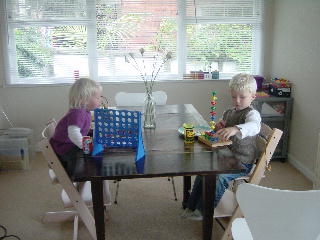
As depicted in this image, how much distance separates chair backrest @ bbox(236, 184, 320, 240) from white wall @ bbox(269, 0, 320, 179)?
6.75 feet

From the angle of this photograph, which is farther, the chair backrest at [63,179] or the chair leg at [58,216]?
the chair leg at [58,216]

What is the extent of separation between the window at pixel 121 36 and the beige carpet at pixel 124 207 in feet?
3.80

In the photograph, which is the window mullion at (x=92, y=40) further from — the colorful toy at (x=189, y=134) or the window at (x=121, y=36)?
the colorful toy at (x=189, y=134)

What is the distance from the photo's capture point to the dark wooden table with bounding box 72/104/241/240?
1.77 m

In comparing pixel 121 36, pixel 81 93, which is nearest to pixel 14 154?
pixel 121 36

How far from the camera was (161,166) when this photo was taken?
1.83 metres

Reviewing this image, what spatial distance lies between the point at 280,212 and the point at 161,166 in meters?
0.65

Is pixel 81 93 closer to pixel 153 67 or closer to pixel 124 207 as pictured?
pixel 124 207

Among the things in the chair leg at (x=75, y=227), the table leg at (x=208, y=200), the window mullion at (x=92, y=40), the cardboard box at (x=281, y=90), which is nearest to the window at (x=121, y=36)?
the window mullion at (x=92, y=40)

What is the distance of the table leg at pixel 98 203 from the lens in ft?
6.14

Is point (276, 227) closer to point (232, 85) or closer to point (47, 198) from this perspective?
point (232, 85)

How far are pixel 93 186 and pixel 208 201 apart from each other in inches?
24.0

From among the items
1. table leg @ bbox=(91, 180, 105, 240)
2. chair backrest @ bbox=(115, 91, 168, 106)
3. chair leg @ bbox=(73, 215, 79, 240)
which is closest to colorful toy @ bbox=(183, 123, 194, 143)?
table leg @ bbox=(91, 180, 105, 240)

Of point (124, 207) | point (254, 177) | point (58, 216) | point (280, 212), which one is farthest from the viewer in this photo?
point (124, 207)
